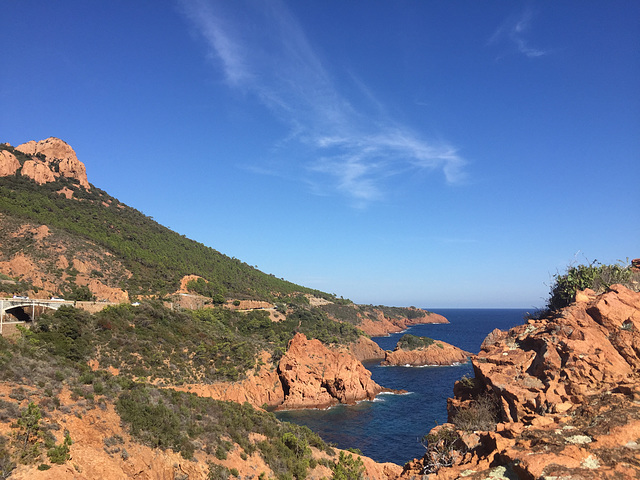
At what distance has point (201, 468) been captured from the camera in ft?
57.0

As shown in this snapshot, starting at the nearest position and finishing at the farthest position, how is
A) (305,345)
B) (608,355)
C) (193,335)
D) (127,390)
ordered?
(608,355) < (127,390) < (193,335) < (305,345)

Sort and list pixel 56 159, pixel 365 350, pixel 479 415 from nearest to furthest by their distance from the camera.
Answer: pixel 479 415
pixel 56 159
pixel 365 350

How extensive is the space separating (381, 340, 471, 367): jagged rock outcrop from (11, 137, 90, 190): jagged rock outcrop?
78.8 metres

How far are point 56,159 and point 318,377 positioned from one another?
74.8m

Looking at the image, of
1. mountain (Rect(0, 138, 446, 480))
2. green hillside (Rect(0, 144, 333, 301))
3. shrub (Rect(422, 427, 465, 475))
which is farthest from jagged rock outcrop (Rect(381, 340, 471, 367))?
shrub (Rect(422, 427, 465, 475))

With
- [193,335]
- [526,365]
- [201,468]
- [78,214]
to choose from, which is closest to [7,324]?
[193,335]

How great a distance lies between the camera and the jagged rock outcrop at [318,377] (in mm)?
47094

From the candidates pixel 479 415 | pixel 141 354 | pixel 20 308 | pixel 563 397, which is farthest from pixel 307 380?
pixel 563 397

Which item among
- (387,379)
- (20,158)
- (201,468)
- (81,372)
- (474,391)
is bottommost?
(387,379)

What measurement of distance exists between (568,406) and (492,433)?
2.71m

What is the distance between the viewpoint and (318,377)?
160 ft

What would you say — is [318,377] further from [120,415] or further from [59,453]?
[59,453]

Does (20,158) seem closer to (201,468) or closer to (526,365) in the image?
(201,468)

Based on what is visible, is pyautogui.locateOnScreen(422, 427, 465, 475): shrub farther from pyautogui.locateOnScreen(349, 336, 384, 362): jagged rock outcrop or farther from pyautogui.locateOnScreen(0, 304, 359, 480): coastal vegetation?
pyautogui.locateOnScreen(349, 336, 384, 362): jagged rock outcrop
